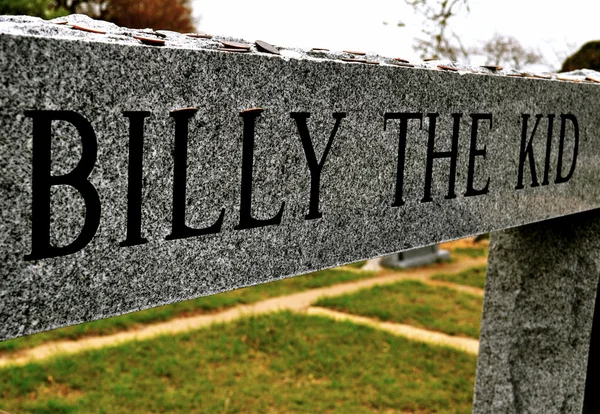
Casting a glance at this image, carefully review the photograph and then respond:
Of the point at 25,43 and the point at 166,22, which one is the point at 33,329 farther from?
the point at 166,22

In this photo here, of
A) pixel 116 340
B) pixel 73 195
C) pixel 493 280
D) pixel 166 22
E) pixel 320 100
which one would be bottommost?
pixel 116 340

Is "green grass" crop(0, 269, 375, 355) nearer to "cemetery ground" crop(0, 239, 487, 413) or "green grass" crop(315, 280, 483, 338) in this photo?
"cemetery ground" crop(0, 239, 487, 413)

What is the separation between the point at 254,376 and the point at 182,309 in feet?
6.06

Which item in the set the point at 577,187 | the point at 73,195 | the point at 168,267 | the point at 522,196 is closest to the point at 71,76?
the point at 73,195

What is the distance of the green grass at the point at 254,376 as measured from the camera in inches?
176

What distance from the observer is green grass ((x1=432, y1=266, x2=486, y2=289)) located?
8.10m

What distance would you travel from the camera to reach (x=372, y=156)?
1963 mm

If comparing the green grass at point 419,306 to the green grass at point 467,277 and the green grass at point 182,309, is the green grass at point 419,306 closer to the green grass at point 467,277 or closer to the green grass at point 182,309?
the green grass at point 467,277

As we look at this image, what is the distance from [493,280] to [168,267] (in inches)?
85.9

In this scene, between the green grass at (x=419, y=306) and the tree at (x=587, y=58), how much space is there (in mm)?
2594

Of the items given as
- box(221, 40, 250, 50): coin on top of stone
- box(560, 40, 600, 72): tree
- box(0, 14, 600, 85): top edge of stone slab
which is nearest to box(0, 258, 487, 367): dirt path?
box(560, 40, 600, 72): tree

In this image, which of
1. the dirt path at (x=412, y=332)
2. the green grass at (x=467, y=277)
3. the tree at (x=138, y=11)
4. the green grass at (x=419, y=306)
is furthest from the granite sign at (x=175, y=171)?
the tree at (x=138, y=11)

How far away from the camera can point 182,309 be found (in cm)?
659

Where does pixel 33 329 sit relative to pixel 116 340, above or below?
above
